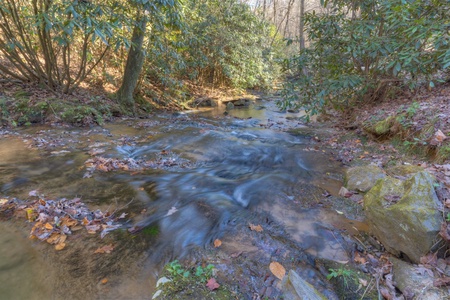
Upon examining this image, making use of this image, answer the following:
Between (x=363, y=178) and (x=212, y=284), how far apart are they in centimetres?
275

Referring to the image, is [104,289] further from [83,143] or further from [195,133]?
[195,133]

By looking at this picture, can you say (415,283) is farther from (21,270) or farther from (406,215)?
(21,270)

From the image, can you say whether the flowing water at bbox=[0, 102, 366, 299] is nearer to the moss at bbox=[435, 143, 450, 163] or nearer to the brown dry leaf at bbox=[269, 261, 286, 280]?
the brown dry leaf at bbox=[269, 261, 286, 280]

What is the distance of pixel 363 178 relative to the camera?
3615mm

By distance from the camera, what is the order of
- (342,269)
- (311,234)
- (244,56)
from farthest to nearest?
(244,56), (311,234), (342,269)

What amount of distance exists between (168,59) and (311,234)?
1010 centimetres

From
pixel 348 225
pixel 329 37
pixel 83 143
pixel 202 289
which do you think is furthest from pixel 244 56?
pixel 202 289

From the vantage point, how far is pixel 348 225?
2.88 metres

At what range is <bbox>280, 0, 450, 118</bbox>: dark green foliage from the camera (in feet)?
16.0

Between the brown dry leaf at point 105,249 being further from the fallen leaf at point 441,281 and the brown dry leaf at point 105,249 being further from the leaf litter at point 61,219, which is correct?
the fallen leaf at point 441,281

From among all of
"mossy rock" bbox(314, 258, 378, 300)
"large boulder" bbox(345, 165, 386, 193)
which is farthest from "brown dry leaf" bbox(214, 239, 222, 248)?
"large boulder" bbox(345, 165, 386, 193)

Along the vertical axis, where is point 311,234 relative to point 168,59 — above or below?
below

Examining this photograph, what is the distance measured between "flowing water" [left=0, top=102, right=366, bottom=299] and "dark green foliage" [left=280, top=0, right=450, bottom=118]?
1810mm

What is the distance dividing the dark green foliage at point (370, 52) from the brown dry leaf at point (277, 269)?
4.60 m
